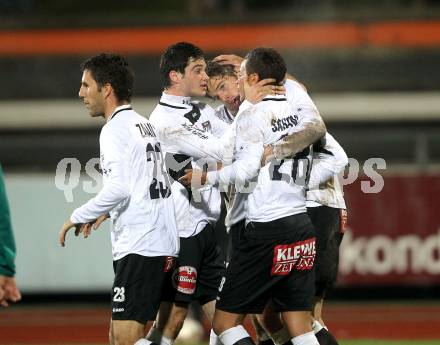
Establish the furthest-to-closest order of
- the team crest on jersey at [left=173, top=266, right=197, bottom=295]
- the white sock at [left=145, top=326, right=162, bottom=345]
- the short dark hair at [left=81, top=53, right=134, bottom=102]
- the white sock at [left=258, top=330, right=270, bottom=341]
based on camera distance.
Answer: the white sock at [left=258, top=330, right=270, bottom=341] → the white sock at [left=145, top=326, right=162, bottom=345] → the team crest on jersey at [left=173, top=266, right=197, bottom=295] → the short dark hair at [left=81, top=53, right=134, bottom=102]

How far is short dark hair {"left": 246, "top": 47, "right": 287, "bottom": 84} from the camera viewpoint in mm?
5805

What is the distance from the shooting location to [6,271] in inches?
186

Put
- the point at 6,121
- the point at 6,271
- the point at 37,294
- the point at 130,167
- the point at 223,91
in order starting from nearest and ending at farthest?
the point at 6,271
the point at 130,167
the point at 223,91
the point at 37,294
the point at 6,121

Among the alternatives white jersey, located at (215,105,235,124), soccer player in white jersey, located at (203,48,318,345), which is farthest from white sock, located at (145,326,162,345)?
white jersey, located at (215,105,235,124)

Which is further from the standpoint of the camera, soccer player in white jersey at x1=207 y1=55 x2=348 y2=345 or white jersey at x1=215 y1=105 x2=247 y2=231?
soccer player in white jersey at x1=207 y1=55 x2=348 y2=345

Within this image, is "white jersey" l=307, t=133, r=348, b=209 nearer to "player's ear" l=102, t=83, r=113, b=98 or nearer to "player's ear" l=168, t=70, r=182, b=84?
"player's ear" l=168, t=70, r=182, b=84

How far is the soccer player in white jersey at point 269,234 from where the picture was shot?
228 inches

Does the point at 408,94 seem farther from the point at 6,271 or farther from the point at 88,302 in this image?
the point at 6,271

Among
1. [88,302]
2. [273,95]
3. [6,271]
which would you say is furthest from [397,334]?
[6,271]

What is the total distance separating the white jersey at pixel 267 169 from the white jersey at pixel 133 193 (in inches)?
16.0

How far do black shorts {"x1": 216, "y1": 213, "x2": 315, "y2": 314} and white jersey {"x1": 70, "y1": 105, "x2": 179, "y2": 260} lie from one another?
43cm

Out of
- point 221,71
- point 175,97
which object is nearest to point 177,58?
point 175,97

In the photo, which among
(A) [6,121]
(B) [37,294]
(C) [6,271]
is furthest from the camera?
(A) [6,121]

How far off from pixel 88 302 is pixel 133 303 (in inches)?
321
